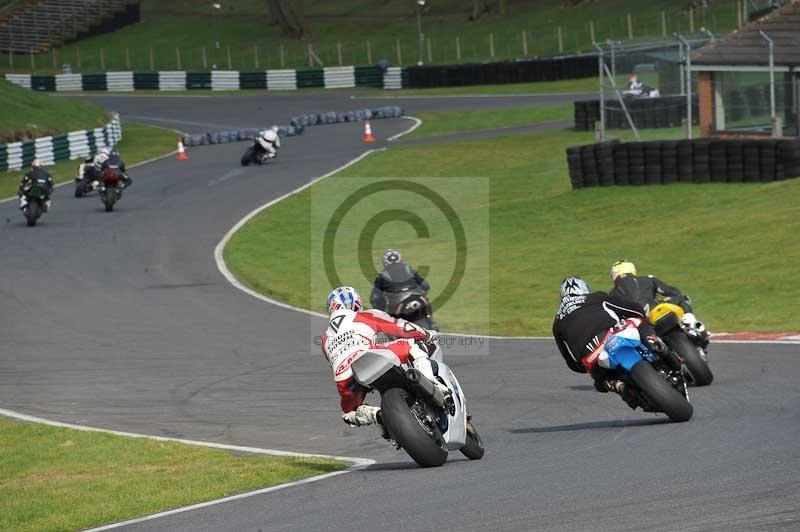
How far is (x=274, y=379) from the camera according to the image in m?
16.6

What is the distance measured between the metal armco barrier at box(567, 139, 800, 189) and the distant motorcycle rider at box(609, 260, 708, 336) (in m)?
15.0

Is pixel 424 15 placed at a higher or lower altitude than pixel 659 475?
higher

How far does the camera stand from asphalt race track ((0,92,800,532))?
8.62 metres

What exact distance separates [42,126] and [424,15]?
42.2 m

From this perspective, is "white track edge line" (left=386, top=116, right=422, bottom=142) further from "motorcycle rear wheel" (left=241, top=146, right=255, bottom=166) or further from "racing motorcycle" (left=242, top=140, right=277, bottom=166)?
"motorcycle rear wheel" (left=241, top=146, right=255, bottom=166)

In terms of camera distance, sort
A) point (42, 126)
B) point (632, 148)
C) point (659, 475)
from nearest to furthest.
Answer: point (659, 475) → point (632, 148) → point (42, 126)

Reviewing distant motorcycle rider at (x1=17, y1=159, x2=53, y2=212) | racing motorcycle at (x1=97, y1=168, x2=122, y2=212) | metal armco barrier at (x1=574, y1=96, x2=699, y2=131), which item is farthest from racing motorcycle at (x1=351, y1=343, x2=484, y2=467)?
metal armco barrier at (x1=574, y1=96, x2=699, y2=131)

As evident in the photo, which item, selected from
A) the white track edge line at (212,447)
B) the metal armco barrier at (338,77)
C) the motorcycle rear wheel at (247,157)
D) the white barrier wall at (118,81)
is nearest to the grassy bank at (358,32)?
the metal armco barrier at (338,77)

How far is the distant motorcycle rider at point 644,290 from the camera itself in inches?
545

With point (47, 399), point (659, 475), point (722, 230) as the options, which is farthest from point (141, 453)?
point (722, 230)

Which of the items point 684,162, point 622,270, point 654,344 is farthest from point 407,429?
point 684,162

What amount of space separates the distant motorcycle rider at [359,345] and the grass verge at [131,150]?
27.6 m

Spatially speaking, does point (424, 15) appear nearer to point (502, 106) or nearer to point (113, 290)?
point (502, 106)

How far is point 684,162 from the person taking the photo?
30.1 metres
